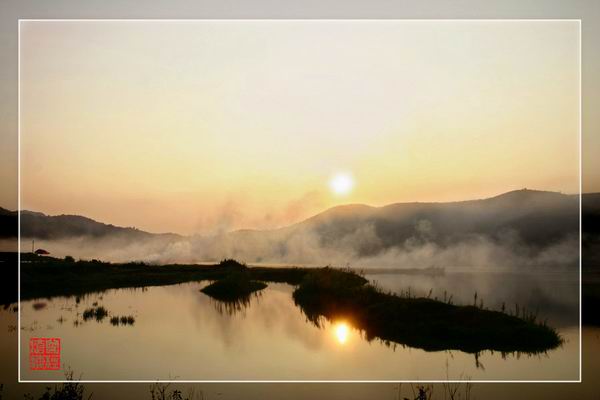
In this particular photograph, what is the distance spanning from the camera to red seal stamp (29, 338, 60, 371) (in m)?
5.43

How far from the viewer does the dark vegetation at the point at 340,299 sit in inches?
215

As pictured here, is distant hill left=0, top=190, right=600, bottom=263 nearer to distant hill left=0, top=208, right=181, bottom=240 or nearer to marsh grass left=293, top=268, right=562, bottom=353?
distant hill left=0, top=208, right=181, bottom=240

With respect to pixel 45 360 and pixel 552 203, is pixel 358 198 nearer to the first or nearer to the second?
pixel 552 203

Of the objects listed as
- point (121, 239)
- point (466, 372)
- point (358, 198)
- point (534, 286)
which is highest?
point (358, 198)


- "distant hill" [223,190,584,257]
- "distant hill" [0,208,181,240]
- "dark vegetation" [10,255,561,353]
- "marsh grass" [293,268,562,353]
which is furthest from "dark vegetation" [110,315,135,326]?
"marsh grass" [293,268,562,353]

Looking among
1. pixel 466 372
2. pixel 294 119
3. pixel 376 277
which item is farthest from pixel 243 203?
pixel 466 372

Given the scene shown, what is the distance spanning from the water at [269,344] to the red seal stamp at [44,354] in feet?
0.15

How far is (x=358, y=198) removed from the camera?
18.6 ft

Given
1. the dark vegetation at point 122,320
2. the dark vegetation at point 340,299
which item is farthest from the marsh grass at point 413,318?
the dark vegetation at point 122,320

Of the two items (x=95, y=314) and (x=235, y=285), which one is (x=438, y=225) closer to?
(x=235, y=285)

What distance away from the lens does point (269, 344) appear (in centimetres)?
553

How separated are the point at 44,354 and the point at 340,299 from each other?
2717 mm

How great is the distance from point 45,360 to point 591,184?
5.03 metres

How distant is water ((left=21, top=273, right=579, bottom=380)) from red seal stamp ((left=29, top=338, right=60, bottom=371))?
0.15 feet
